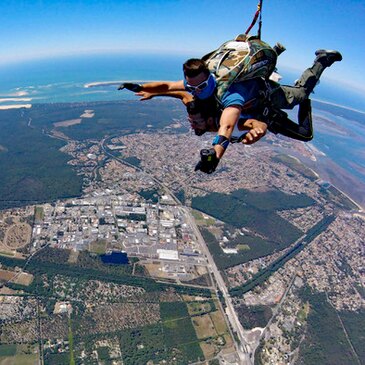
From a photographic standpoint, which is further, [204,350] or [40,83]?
[40,83]

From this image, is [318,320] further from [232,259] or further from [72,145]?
[72,145]

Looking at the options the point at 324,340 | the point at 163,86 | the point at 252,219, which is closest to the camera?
the point at 163,86

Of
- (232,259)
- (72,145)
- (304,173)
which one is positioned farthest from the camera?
(72,145)

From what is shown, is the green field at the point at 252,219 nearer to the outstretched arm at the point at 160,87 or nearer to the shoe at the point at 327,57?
the shoe at the point at 327,57

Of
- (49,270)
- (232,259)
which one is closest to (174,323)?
(232,259)

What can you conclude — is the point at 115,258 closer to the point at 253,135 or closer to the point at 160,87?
the point at 160,87

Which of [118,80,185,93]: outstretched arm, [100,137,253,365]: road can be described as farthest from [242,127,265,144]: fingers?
[100,137,253,365]: road

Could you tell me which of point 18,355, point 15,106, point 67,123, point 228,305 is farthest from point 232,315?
point 15,106
